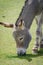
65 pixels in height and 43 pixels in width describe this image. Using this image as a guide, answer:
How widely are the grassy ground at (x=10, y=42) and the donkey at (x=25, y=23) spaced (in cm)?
4

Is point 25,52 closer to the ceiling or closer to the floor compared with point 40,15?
closer to the floor

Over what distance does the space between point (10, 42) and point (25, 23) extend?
0.16m

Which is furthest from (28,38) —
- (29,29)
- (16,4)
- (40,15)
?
(16,4)

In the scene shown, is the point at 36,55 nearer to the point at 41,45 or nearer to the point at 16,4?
the point at 41,45

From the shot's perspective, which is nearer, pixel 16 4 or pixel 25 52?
pixel 25 52

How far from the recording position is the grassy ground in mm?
1474

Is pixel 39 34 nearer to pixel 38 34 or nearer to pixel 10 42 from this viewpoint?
pixel 38 34

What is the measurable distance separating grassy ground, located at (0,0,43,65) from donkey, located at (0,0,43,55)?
37 millimetres

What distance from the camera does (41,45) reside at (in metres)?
1.58

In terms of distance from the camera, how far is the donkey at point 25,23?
148cm

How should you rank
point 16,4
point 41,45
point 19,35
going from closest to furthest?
point 19,35 → point 41,45 → point 16,4

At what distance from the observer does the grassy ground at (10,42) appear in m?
1.47

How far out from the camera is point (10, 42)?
155 centimetres

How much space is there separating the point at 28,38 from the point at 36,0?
237mm
